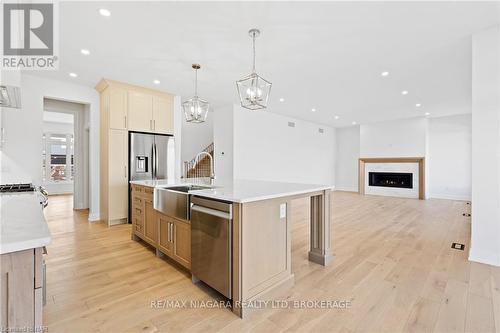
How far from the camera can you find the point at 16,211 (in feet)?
4.42

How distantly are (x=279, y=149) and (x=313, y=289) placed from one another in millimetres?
5683

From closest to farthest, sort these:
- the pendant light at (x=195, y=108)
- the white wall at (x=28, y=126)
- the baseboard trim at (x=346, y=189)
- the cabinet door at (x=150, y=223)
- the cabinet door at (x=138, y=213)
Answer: the cabinet door at (x=150, y=223)
the cabinet door at (x=138, y=213)
the pendant light at (x=195, y=108)
the white wall at (x=28, y=126)
the baseboard trim at (x=346, y=189)

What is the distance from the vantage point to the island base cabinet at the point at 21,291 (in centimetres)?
85

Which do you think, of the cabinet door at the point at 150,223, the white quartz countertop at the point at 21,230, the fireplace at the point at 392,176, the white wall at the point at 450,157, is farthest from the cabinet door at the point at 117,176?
the white wall at the point at 450,157

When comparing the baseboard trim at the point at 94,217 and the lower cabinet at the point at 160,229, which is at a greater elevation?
the lower cabinet at the point at 160,229

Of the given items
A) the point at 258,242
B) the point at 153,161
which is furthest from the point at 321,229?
the point at 153,161

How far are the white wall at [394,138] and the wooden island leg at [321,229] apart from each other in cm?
704

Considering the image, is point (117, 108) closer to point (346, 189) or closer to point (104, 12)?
point (104, 12)

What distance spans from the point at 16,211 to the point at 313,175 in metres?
8.58

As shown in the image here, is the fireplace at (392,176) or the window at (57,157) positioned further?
the window at (57,157)

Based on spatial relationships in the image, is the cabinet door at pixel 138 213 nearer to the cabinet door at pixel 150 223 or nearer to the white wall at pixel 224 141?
the cabinet door at pixel 150 223

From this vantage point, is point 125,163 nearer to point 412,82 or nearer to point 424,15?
point 424,15

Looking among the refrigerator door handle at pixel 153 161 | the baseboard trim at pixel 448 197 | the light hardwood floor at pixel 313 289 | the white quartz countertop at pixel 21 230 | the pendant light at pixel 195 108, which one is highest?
the pendant light at pixel 195 108

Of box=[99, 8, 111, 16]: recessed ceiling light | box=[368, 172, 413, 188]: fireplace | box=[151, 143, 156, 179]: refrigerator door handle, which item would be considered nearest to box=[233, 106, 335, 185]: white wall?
box=[368, 172, 413, 188]: fireplace
